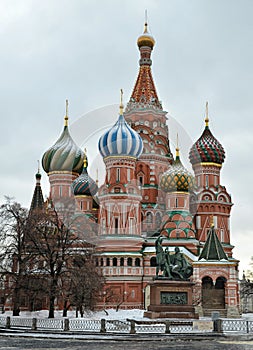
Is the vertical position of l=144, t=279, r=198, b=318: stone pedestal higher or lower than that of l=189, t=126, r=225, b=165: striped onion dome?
lower

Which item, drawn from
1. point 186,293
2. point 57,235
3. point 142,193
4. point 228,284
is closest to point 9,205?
point 57,235

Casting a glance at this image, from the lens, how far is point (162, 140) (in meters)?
56.0

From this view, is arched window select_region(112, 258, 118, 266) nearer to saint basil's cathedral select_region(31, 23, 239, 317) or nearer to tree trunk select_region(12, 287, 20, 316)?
saint basil's cathedral select_region(31, 23, 239, 317)

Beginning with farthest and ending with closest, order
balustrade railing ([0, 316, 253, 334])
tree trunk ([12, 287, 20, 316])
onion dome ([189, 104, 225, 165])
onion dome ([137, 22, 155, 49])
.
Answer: onion dome ([137, 22, 155, 49])
onion dome ([189, 104, 225, 165])
tree trunk ([12, 287, 20, 316])
balustrade railing ([0, 316, 253, 334])

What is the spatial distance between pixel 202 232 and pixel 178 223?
5.34 metres

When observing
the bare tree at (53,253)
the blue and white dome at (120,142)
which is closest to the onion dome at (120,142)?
the blue and white dome at (120,142)

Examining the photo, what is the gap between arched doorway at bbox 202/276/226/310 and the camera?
4294 cm

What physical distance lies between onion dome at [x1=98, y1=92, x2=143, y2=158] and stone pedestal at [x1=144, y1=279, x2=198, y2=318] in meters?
21.2

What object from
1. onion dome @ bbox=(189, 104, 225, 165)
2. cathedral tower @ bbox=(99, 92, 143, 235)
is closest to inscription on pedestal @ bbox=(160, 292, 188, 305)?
cathedral tower @ bbox=(99, 92, 143, 235)

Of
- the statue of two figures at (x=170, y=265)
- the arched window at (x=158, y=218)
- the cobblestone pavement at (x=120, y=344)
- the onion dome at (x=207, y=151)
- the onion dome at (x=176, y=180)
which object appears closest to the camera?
the cobblestone pavement at (x=120, y=344)

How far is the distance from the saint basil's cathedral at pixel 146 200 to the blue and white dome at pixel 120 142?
9cm

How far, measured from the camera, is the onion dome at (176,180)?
51.1m

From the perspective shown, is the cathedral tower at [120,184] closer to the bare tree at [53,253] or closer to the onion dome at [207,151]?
the onion dome at [207,151]

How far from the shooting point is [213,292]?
1695 inches
